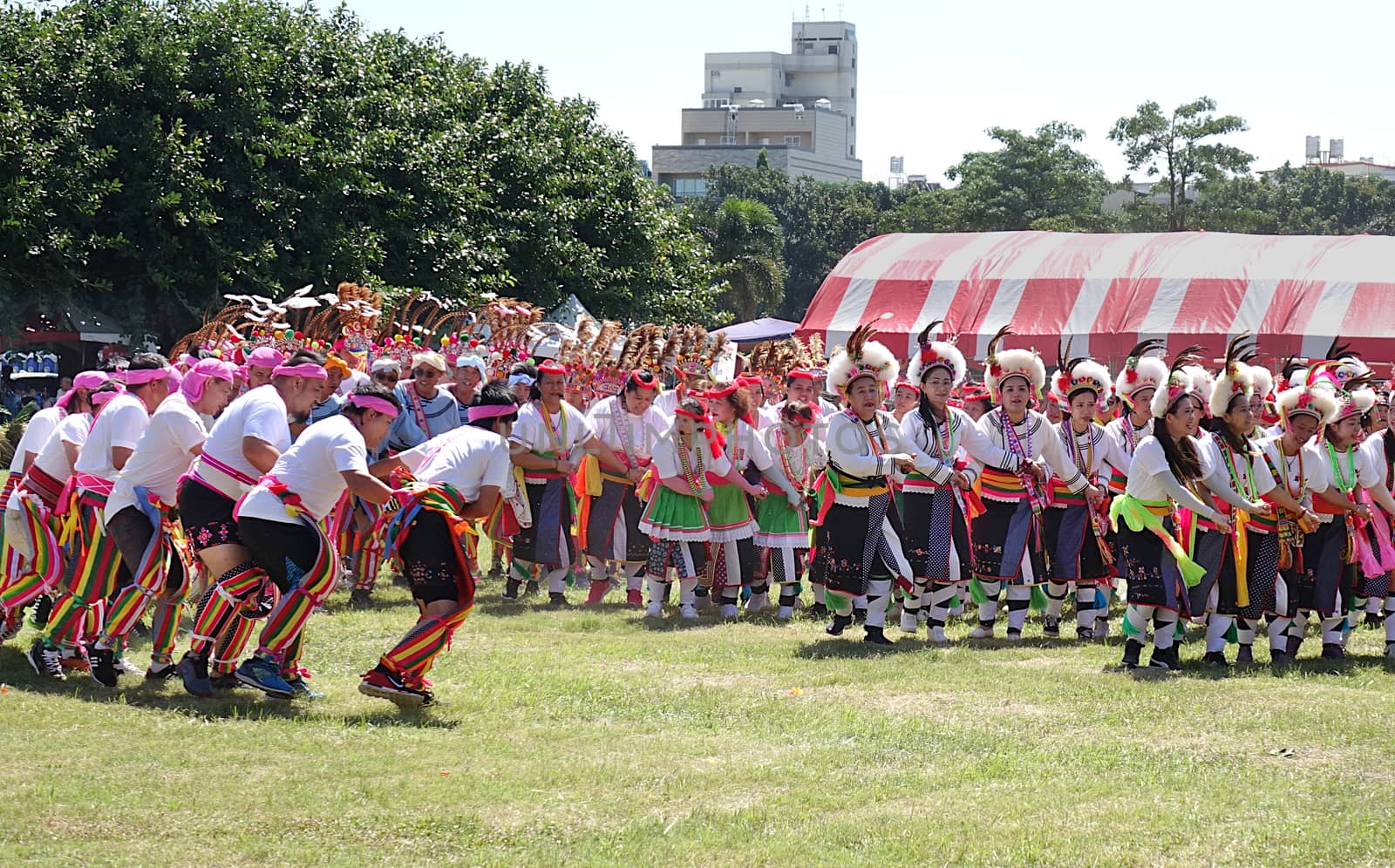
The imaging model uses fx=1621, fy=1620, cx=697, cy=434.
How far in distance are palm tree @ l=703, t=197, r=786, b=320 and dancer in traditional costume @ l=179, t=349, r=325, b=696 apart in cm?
4341

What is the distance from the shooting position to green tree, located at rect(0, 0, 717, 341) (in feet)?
77.9

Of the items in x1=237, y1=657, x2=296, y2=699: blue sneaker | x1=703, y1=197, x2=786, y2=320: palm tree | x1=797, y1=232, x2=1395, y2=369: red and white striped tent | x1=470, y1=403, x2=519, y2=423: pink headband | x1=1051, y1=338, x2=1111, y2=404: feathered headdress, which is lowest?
x1=237, y1=657, x2=296, y2=699: blue sneaker

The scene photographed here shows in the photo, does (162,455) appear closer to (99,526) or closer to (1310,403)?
(99,526)

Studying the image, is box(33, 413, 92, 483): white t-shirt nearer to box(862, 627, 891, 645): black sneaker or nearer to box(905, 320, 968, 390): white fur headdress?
box(862, 627, 891, 645): black sneaker

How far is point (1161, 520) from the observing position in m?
8.91

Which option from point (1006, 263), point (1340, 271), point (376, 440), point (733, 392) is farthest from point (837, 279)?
point (376, 440)

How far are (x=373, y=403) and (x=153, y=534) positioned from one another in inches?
59.7

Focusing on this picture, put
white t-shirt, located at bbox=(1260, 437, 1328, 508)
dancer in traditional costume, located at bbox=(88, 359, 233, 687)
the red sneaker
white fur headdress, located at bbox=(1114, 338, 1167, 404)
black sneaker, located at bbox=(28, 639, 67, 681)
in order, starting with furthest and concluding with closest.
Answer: the red sneaker, white fur headdress, located at bbox=(1114, 338, 1167, 404), white t-shirt, located at bbox=(1260, 437, 1328, 508), black sneaker, located at bbox=(28, 639, 67, 681), dancer in traditional costume, located at bbox=(88, 359, 233, 687)

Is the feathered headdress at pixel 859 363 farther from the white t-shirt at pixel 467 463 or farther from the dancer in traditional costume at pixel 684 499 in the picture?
the white t-shirt at pixel 467 463

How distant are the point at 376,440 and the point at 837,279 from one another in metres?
22.5

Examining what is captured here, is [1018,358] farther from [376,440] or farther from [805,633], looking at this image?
[376,440]

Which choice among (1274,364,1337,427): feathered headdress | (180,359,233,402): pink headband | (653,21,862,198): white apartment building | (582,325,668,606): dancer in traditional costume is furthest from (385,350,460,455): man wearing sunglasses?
(653,21,862,198): white apartment building

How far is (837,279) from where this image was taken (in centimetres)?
2962

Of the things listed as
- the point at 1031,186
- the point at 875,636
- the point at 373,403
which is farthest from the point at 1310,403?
the point at 1031,186
